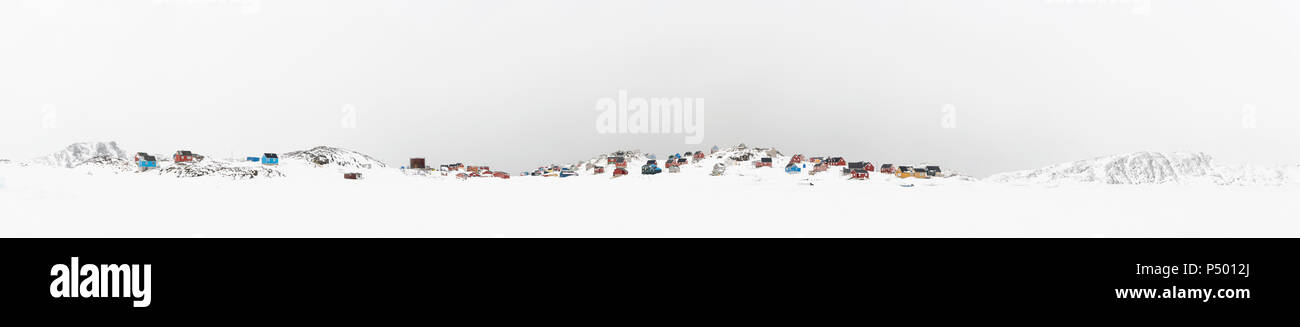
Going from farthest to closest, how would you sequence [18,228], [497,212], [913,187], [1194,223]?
[913,187] < [497,212] < [1194,223] < [18,228]

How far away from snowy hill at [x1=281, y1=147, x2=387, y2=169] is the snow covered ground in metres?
10.0

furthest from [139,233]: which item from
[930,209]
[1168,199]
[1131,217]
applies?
[1168,199]

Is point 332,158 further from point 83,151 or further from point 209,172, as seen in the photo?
point 83,151

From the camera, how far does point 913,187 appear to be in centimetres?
934

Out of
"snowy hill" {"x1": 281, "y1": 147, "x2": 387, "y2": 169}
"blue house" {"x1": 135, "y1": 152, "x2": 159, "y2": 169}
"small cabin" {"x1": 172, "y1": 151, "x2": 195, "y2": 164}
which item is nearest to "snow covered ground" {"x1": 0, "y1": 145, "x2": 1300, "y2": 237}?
"blue house" {"x1": 135, "y1": 152, "x2": 159, "y2": 169}

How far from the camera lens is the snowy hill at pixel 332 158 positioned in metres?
17.7

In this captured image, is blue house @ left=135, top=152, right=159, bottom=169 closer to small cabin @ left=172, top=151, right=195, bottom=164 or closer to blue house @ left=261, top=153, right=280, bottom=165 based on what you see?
small cabin @ left=172, top=151, right=195, bottom=164

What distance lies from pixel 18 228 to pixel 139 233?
128 centimetres

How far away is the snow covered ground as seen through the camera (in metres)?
5.66

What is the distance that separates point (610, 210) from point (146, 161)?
16567 mm

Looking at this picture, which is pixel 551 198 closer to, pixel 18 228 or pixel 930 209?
pixel 18 228

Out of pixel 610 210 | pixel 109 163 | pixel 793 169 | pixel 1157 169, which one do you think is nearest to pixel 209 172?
pixel 109 163

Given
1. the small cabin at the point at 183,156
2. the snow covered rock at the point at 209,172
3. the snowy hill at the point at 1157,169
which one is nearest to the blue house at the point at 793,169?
the snowy hill at the point at 1157,169

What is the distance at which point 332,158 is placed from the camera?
722 inches
